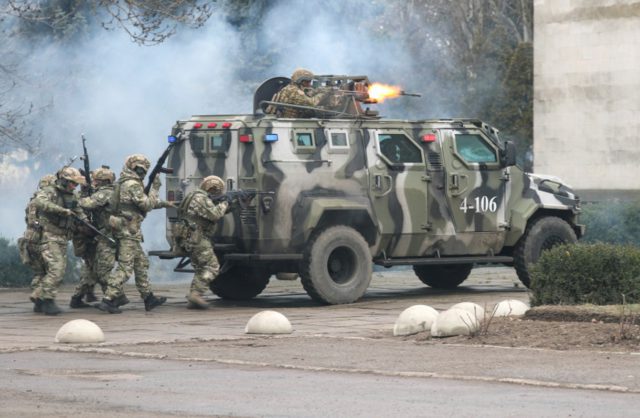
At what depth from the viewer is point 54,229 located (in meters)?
18.0


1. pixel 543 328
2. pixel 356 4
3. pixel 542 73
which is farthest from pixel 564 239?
pixel 542 73

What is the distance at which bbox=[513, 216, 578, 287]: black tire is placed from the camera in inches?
792

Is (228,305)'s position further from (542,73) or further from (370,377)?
(542,73)

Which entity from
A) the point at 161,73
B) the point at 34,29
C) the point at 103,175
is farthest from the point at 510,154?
the point at 161,73

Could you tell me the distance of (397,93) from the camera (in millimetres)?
20344

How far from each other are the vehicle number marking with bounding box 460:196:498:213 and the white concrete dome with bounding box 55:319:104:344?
6462 mm

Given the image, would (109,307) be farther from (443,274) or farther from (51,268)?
(443,274)

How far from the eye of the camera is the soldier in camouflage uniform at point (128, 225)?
58.9ft

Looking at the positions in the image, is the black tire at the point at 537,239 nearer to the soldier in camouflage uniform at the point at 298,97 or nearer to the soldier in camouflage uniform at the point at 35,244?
the soldier in camouflage uniform at the point at 298,97

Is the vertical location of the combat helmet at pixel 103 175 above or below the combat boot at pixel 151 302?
above

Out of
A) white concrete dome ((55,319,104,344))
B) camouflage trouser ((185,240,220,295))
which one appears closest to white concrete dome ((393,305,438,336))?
white concrete dome ((55,319,104,344))

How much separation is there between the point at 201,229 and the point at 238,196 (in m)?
0.54

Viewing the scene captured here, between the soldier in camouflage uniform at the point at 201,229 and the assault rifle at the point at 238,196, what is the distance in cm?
5

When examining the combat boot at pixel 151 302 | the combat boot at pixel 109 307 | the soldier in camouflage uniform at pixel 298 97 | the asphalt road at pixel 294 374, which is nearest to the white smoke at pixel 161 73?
the soldier in camouflage uniform at pixel 298 97
